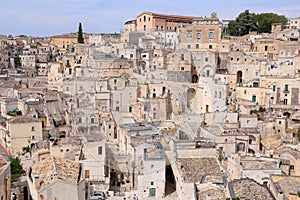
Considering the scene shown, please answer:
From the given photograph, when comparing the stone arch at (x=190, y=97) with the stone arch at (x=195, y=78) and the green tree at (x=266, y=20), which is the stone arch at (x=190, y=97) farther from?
Result: the green tree at (x=266, y=20)

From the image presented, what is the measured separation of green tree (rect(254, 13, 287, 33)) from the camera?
6184cm

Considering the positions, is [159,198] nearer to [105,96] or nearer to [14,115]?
[105,96]

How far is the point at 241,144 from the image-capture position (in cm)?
2784

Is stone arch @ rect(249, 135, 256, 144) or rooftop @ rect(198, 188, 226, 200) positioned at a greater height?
stone arch @ rect(249, 135, 256, 144)

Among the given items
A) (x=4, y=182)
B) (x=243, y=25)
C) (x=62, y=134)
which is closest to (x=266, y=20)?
(x=243, y=25)

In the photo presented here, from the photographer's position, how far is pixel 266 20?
203 feet

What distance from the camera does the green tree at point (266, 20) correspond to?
61844 mm

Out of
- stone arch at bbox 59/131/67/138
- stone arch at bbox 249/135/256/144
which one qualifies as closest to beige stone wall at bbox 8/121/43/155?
stone arch at bbox 59/131/67/138

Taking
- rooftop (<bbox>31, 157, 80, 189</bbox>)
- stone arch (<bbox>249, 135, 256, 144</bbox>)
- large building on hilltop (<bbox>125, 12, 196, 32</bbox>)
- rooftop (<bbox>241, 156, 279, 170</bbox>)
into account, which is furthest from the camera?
large building on hilltop (<bbox>125, 12, 196, 32</bbox>)

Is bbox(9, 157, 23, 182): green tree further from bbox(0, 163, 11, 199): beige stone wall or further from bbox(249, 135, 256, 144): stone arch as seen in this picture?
bbox(249, 135, 256, 144): stone arch

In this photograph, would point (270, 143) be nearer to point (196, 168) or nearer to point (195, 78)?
point (196, 168)

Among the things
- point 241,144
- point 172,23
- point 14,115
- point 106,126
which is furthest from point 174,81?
point 172,23

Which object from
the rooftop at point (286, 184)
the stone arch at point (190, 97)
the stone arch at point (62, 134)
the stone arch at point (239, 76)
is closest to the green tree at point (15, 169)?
the stone arch at point (62, 134)

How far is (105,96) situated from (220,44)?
1829 centimetres
